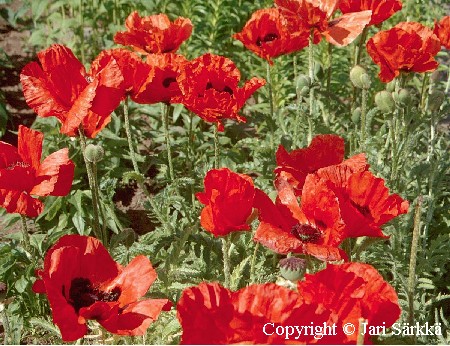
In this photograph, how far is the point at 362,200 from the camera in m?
1.86

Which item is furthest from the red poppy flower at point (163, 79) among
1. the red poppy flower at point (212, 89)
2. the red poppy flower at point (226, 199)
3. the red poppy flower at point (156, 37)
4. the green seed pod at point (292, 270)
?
the green seed pod at point (292, 270)

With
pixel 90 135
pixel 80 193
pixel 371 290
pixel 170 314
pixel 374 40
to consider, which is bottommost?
pixel 170 314

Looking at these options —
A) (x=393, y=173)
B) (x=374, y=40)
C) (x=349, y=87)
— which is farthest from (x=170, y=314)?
(x=349, y=87)

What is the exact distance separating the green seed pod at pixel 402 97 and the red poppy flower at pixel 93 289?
1.30 metres

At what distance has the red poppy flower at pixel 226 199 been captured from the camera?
1.86 meters

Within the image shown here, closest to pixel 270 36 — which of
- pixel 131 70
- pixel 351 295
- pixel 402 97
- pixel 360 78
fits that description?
pixel 360 78

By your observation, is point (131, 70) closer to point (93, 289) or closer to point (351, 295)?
point (93, 289)

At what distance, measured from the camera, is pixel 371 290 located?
59.9 inches

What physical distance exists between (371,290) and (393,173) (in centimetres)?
131

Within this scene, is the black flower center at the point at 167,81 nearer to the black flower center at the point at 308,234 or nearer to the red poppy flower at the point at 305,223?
the red poppy flower at the point at 305,223

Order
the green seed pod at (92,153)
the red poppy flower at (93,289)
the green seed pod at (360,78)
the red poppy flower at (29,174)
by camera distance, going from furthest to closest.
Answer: the green seed pod at (360,78) → the green seed pod at (92,153) → the red poppy flower at (29,174) → the red poppy flower at (93,289)

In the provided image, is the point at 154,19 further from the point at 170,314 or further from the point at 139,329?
the point at 139,329

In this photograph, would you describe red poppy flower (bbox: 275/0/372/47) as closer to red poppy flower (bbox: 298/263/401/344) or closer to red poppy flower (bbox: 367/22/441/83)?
red poppy flower (bbox: 367/22/441/83)

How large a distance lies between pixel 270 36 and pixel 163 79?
2.27 ft
